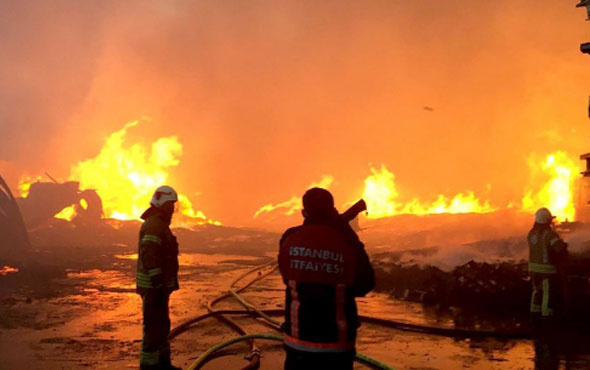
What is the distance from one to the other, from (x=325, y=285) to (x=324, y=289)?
0.09 ft

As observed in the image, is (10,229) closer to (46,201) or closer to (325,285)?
(46,201)

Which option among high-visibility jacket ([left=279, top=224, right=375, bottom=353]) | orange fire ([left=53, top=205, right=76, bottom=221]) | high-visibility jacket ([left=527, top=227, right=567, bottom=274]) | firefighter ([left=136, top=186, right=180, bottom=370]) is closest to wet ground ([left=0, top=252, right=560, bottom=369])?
firefighter ([left=136, top=186, right=180, bottom=370])

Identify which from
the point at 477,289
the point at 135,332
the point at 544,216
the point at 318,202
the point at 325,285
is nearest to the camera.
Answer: the point at 325,285

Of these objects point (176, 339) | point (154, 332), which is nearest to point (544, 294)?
point (176, 339)

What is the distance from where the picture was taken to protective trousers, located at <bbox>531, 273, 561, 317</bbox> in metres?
8.70

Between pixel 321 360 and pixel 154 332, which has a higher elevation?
pixel 321 360

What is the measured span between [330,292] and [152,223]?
3644 millimetres

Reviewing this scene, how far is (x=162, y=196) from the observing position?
652cm

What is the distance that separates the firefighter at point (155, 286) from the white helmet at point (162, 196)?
0.18 m

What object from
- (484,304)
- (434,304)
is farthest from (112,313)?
(484,304)

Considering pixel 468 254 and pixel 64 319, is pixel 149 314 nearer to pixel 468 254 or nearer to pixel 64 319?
pixel 64 319

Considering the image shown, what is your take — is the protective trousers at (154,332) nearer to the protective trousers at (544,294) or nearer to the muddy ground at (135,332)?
the muddy ground at (135,332)

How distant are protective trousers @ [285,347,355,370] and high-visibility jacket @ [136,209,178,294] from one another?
315 centimetres

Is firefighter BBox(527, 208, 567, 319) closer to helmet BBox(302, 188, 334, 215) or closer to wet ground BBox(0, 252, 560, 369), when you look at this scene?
wet ground BBox(0, 252, 560, 369)
